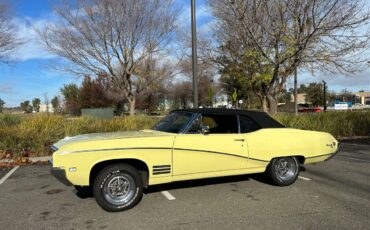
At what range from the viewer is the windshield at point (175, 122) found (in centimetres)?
662

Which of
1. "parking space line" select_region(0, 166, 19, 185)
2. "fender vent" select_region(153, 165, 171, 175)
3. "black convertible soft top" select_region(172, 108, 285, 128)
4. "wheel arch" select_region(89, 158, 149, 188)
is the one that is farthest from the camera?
"parking space line" select_region(0, 166, 19, 185)

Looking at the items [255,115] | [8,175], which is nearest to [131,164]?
[255,115]

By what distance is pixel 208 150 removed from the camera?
6461 mm

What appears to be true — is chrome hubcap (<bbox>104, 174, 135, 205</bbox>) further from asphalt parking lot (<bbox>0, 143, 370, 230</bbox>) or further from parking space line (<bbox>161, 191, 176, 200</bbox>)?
parking space line (<bbox>161, 191, 176, 200</bbox>)

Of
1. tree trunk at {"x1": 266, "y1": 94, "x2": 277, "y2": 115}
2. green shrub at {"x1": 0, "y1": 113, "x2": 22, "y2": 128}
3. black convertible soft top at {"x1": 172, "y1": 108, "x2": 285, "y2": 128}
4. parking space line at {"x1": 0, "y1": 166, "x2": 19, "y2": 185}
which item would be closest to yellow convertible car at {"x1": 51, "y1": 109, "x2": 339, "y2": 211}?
black convertible soft top at {"x1": 172, "y1": 108, "x2": 285, "y2": 128}

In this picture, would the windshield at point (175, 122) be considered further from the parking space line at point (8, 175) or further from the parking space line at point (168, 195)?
the parking space line at point (8, 175)

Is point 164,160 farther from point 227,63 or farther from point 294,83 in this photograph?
point 294,83

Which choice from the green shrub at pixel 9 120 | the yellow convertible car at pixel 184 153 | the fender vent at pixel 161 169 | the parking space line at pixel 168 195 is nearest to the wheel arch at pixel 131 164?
the yellow convertible car at pixel 184 153

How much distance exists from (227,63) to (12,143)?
11.4m

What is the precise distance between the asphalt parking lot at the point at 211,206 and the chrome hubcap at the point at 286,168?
230 millimetres

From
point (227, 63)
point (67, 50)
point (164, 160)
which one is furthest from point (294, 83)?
point (164, 160)

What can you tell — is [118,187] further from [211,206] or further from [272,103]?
[272,103]

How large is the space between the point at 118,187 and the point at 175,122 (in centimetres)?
167

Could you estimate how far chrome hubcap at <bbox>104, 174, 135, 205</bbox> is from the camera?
227 inches
